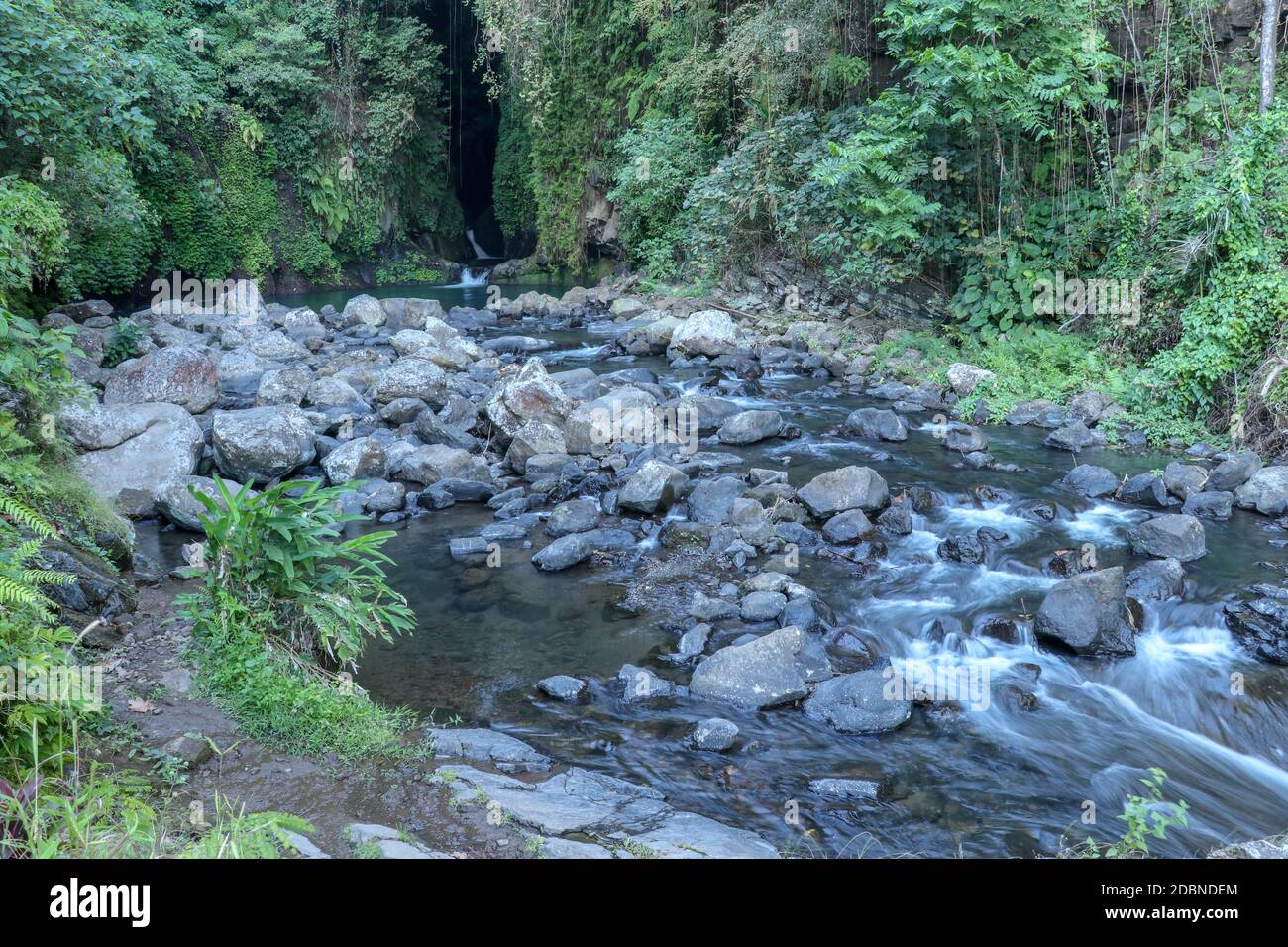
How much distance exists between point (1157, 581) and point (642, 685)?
14.0ft

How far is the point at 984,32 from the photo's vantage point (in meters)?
11.8

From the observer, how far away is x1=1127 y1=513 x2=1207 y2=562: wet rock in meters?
7.42

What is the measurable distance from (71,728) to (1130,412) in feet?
36.6

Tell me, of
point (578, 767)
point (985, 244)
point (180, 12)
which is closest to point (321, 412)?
point (578, 767)

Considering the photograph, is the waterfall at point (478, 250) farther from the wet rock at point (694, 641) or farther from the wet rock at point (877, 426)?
the wet rock at point (694, 641)

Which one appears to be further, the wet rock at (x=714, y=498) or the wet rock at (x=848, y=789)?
the wet rock at (x=714, y=498)

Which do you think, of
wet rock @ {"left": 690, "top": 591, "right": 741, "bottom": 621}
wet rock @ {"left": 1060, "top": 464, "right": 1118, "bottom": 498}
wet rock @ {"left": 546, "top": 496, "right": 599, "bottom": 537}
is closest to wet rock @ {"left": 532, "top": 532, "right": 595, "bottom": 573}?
wet rock @ {"left": 546, "top": 496, "right": 599, "bottom": 537}

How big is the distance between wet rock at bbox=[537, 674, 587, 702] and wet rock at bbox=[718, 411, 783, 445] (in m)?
5.66

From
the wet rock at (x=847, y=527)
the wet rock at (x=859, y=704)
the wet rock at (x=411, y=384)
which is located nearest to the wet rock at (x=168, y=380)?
the wet rock at (x=411, y=384)

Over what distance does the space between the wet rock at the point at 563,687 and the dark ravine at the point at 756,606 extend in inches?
1.0

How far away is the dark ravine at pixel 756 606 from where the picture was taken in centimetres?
441

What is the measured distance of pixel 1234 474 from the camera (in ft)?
28.5

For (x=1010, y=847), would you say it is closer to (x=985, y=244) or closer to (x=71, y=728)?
(x=71, y=728)

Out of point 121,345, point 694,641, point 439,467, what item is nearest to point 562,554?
point 694,641
